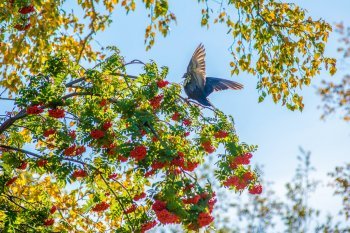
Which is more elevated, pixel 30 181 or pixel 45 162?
pixel 30 181

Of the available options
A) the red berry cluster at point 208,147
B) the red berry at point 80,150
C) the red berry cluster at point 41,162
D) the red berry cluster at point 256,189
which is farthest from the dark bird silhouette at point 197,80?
the red berry cluster at point 41,162

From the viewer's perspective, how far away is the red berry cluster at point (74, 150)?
9094 mm

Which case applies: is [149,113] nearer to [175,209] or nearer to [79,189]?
[175,209]

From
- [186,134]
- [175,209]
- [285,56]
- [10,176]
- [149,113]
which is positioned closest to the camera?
[175,209]

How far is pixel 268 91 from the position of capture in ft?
37.1

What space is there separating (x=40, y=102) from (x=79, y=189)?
344cm

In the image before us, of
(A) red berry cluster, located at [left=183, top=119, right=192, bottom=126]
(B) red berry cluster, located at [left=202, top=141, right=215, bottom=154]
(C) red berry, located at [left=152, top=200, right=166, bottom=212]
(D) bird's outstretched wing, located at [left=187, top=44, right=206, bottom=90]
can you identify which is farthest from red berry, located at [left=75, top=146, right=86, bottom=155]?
(D) bird's outstretched wing, located at [left=187, top=44, right=206, bottom=90]

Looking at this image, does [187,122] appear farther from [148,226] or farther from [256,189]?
[148,226]

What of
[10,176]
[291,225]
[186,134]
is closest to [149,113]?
[186,134]

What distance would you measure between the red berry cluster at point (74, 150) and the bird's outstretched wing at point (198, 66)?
232 cm

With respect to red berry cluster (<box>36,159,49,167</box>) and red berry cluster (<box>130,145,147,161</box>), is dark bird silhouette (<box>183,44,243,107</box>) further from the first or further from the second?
red berry cluster (<box>36,159,49,167</box>)

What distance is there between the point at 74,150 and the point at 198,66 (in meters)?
2.67

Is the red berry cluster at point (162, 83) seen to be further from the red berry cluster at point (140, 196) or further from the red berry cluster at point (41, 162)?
the red berry cluster at point (41, 162)

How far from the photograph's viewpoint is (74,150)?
9148mm
